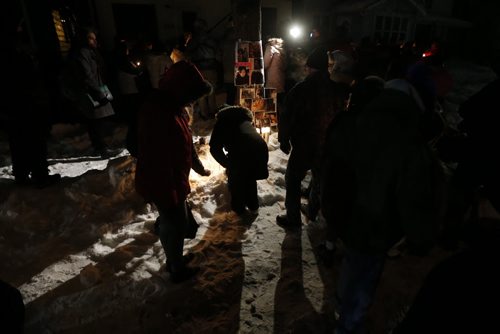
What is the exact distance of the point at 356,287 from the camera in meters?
2.48

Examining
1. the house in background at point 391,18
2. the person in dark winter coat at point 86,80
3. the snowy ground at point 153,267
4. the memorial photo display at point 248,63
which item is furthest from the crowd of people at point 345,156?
the house in background at point 391,18

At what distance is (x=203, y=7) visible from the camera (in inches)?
465

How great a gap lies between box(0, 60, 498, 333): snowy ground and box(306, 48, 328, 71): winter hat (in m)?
2.12

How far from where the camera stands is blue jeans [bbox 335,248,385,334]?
2.36 metres

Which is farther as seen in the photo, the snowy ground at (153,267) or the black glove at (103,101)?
the black glove at (103,101)

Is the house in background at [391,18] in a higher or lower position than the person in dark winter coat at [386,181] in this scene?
higher

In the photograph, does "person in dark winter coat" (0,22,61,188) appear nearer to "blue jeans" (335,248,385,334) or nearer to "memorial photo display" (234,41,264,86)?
"memorial photo display" (234,41,264,86)

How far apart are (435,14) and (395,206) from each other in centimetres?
2461

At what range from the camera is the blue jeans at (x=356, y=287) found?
2.36m

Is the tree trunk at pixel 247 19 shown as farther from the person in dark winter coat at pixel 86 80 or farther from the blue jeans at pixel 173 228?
the blue jeans at pixel 173 228

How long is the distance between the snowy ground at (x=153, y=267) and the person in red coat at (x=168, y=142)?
0.91 meters

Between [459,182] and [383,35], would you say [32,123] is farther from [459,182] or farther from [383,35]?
[383,35]

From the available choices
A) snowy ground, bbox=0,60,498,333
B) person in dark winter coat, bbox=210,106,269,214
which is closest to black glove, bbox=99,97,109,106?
snowy ground, bbox=0,60,498,333

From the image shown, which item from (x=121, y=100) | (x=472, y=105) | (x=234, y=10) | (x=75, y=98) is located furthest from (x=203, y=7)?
(x=472, y=105)
